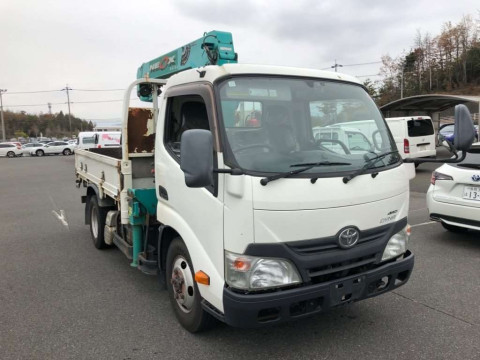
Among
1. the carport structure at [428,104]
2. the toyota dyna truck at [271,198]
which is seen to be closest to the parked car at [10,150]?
→ the carport structure at [428,104]

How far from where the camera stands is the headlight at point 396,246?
10.2 ft

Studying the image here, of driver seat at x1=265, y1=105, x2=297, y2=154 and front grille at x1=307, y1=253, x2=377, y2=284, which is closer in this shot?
front grille at x1=307, y1=253, x2=377, y2=284

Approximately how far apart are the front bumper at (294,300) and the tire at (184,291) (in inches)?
20.9

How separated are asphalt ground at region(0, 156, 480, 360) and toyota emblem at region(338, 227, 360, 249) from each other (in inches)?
35.7

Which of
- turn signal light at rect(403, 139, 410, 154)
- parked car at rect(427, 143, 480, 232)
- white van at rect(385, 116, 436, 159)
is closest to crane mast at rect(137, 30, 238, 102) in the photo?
parked car at rect(427, 143, 480, 232)

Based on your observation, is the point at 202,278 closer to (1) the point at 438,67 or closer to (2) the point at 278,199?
(2) the point at 278,199

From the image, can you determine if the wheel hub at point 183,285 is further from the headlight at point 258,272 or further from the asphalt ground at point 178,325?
the headlight at point 258,272

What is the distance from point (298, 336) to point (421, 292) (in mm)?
1658

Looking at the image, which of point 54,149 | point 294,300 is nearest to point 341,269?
point 294,300

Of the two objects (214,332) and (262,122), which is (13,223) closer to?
(214,332)

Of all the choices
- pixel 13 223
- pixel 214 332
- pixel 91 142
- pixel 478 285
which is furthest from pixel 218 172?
pixel 91 142

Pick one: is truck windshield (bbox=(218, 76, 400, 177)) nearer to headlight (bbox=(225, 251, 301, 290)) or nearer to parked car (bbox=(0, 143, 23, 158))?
headlight (bbox=(225, 251, 301, 290))

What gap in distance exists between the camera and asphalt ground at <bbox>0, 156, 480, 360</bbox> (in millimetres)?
3094

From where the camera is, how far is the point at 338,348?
3094 millimetres
